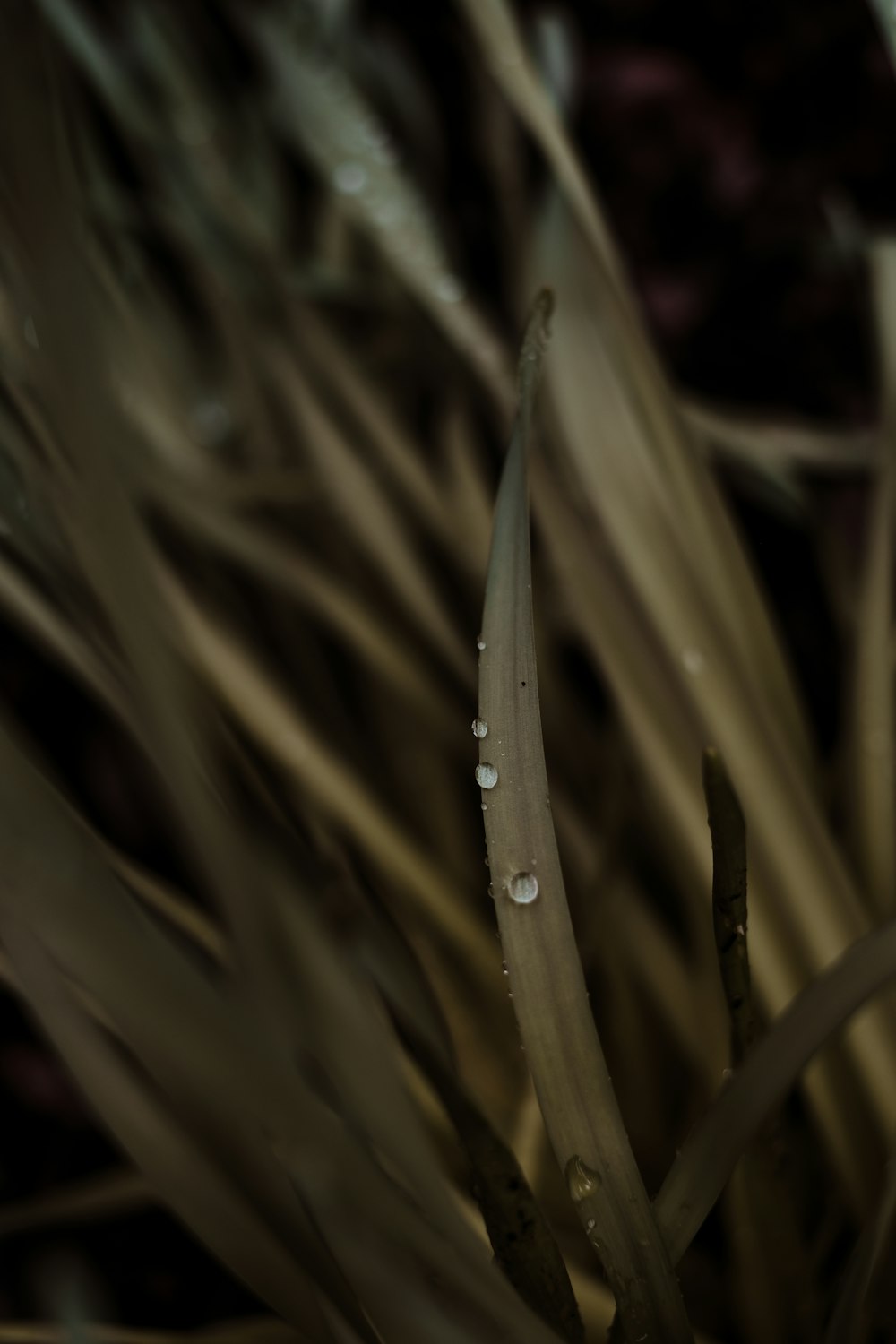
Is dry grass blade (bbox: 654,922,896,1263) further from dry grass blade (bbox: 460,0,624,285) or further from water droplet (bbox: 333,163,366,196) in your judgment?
water droplet (bbox: 333,163,366,196)

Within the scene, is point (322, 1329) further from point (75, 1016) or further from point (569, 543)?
point (569, 543)

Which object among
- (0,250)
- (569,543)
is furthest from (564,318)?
(0,250)

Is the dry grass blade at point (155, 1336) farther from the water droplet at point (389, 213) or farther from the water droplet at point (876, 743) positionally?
the water droplet at point (389, 213)

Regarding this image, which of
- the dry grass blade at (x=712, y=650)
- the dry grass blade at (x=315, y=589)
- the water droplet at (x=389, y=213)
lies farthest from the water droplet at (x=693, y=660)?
the water droplet at (x=389, y=213)

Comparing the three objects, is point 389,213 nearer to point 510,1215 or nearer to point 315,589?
point 315,589

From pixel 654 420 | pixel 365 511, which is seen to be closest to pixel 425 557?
pixel 365 511

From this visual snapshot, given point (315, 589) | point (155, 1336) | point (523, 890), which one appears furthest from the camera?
point (315, 589)

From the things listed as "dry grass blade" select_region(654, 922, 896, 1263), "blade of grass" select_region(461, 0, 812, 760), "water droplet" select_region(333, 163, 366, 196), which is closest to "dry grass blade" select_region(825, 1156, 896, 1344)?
"dry grass blade" select_region(654, 922, 896, 1263)
